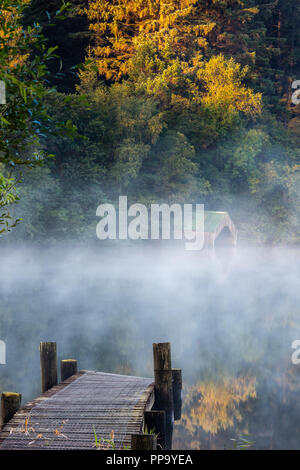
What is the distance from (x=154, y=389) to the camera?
915cm

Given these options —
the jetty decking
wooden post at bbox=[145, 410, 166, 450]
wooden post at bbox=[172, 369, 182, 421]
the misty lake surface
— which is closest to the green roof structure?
the misty lake surface

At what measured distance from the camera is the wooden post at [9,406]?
791 centimetres

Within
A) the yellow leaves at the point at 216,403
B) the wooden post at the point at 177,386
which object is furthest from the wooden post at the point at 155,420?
the yellow leaves at the point at 216,403

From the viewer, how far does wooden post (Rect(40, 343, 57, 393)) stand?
9.35m

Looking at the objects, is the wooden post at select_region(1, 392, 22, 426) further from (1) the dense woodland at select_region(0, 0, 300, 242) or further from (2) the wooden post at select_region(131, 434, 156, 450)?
(1) the dense woodland at select_region(0, 0, 300, 242)

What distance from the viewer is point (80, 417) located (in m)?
7.87

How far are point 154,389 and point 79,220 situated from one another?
949 inches

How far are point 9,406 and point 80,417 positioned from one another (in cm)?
93

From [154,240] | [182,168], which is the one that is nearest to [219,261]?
[154,240]

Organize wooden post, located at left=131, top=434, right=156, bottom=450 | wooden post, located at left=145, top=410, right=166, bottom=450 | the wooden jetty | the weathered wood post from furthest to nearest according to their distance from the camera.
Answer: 1. the weathered wood post
2. wooden post, located at left=145, top=410, right=166, bottom=450
3. the wooden jetty
4. wooden post, located at left=131, top=434, right=156, bottom=450

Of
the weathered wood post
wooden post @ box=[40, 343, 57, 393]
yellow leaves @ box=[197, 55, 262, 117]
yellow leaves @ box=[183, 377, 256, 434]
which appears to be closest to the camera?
the weathered wood post

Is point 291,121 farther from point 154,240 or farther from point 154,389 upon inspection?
point 154,389

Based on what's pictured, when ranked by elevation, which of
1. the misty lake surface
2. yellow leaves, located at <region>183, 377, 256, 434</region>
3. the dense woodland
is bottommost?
yellow leaves, located at <region>183, 377, 256, 434</region>

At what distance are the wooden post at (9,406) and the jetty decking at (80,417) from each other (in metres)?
0.09
